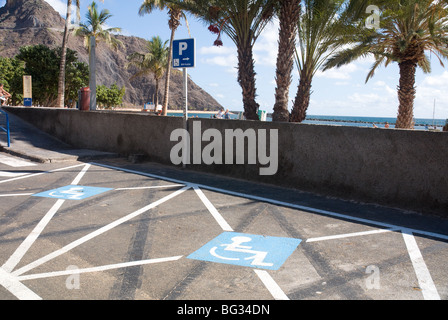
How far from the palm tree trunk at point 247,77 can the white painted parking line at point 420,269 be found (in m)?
8.15

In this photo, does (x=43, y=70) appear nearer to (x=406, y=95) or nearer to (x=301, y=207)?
(x=406, y=95)

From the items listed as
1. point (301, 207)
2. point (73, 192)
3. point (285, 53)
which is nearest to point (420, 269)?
point (301, 207)

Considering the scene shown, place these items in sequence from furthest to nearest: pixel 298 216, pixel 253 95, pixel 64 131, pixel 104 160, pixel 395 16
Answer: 1. pixel 395 16
2. pixel 64 131
3. pixel 253 95
4. pixel 104 160
5. pixel 298 216

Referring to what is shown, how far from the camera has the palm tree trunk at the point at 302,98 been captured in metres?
12.4

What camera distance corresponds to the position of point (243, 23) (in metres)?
12.2

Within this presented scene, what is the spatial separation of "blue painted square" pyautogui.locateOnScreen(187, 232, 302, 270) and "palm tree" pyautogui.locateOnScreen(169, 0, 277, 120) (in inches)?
323

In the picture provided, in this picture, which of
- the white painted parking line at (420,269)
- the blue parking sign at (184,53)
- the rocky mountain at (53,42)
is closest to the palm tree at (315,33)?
the blue parking sign at (184,53)

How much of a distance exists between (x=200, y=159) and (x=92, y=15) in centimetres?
3977

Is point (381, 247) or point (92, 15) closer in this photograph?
point (381, 247)

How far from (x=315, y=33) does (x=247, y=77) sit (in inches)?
95.7

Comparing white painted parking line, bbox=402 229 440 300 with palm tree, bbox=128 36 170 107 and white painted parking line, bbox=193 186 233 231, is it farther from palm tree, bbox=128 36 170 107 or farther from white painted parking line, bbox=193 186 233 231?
palm tree, bbox=128 36 170 107

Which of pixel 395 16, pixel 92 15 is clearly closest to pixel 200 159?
pixel 395 16
